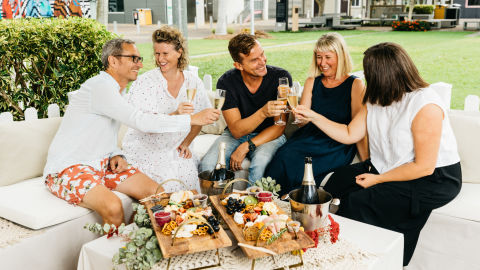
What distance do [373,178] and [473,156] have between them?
32.3 inches

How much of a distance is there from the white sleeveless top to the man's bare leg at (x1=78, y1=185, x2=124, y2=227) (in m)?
1.63

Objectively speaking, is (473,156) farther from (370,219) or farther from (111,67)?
(111,67)

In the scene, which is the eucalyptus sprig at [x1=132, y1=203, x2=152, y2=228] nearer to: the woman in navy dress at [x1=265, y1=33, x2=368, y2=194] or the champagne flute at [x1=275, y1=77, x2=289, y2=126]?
the champagne flute at [x1=275, y1=77, x2=289, y2=126]

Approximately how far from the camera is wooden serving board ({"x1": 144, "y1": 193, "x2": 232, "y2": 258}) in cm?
174

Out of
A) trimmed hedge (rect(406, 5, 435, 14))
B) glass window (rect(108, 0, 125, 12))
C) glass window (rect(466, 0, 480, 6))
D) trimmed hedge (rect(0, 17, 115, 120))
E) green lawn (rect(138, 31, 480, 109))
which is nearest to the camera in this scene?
trimmed hedge (rect(0, 17, 115, 120))

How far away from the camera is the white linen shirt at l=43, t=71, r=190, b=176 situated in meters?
2.63

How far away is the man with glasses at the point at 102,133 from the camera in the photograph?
256 cm

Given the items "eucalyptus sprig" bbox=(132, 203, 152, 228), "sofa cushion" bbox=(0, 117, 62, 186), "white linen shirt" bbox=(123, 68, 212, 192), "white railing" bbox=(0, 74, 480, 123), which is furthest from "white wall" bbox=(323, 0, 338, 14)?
"eucalyptus sprig" bbox=(132, 203, 152, 228)

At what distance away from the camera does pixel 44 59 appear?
Result: 4332mm

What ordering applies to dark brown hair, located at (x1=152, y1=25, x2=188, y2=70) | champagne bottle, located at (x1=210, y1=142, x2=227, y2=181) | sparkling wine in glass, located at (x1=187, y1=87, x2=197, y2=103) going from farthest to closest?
1. dark brown hair, located at (x1=152, y1=25, x2=188, y2=70)
2. sparkling wine in glass, located at (x1=187, y1=87, x2=197, y2=103)
3. champagne bottle, located at (x1=210, y1=142, x2=227, y2=181)

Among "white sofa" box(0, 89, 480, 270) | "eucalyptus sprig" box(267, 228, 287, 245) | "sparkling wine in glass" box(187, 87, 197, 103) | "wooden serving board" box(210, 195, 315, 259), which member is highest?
"sparkling wine in glass" box(187, 87, 197, 103)

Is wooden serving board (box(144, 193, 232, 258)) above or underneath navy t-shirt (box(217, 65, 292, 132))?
underneath

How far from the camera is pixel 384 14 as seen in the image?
29.2 metres

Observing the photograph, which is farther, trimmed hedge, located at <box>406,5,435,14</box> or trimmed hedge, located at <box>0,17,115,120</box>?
trimmed hedge, located at <box>406,5,435,14</box>
